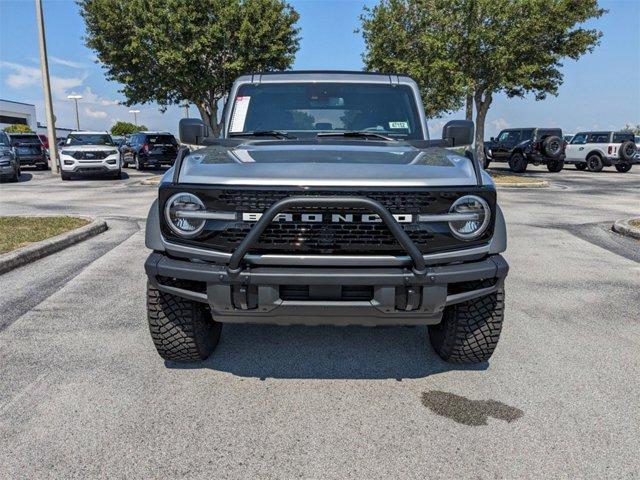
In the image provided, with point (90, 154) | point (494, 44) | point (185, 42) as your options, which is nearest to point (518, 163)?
point (494, 44)

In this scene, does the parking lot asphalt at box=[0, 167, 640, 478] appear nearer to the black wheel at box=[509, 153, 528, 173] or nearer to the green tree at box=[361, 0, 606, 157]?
the green tree at box=[361, 0, 606, 157]

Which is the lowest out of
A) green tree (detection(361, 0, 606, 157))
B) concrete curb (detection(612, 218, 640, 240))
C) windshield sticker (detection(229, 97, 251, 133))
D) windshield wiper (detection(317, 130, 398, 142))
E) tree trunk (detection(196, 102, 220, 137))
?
concrete curb (detection(612, 218, 640, 240))

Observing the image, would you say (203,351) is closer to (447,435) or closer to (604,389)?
(447,435)

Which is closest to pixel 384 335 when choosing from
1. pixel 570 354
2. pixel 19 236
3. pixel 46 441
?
pixel 570 354

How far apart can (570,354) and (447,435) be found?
1.52 m

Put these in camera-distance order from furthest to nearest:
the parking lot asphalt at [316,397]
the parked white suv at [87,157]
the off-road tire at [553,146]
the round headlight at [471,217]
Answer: the off-road tire at [553,146] → the parked white suv at [87,157] → the round headlight at [471,217] → the parking lot asphalt at [316,397]

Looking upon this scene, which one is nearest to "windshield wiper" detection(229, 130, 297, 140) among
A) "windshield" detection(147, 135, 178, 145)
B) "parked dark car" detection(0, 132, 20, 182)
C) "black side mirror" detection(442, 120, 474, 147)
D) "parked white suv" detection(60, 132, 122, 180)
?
"black side mirror" detection(442, 120, 474, 147)

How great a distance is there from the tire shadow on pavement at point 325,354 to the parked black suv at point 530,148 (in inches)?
900

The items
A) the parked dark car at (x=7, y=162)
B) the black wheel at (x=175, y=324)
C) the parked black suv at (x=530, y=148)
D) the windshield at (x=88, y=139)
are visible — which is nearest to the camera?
the black wheel at (x=175, y=324)

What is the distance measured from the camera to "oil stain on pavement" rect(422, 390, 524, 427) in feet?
9.49

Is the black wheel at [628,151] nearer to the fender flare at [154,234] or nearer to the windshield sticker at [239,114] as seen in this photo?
the windshield sticker at [239,114]

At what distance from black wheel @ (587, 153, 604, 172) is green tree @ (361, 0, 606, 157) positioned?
4781mm

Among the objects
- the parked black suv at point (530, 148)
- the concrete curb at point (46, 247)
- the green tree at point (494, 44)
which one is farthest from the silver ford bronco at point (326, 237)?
the parked black suv at point (530, 148)

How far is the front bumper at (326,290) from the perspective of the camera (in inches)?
108
